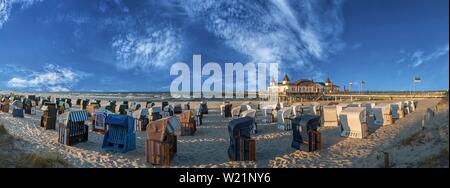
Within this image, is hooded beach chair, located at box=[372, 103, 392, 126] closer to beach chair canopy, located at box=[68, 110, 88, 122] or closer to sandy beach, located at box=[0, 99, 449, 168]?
sandy beach, located at box=[0, 99, 449, 168]

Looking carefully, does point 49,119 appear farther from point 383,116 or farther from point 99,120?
point 383,116

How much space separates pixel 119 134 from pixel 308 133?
7059mm

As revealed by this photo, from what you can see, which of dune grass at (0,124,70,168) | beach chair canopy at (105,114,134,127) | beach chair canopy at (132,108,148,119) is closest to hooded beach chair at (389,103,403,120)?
beach chair canopy at (132,108,148,119)

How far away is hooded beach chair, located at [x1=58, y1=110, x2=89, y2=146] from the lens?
12305 millimetres

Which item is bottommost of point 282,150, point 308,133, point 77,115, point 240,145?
point 282,150

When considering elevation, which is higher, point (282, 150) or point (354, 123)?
point (354, 123)

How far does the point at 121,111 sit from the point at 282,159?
18043 millimetres

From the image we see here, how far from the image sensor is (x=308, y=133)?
10.9 metres

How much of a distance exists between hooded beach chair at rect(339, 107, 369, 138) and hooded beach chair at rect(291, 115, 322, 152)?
3.00 meters

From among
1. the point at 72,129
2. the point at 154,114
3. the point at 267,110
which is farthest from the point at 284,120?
the point at 72,129

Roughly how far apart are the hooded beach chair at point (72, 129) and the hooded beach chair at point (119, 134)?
6.26 feet
